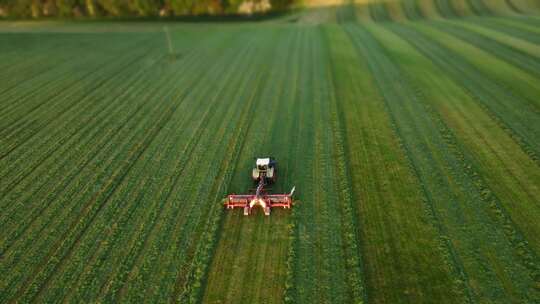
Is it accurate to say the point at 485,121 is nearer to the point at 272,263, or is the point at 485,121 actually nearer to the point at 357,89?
the point at 357,89

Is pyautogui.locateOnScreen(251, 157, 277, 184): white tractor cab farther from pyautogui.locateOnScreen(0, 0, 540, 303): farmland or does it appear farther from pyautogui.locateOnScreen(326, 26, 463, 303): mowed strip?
pyautogui.locateOnScreen(326, 26, 463, 303): mowed strip

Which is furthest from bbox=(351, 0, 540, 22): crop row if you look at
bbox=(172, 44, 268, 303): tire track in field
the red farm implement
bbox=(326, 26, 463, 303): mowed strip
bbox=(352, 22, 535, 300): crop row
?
the red farm implement

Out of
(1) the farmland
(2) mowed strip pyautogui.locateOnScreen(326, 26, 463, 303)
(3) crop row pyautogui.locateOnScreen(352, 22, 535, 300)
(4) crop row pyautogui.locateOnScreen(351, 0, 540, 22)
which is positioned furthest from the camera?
(4) crop row pyautogui.locateOnScreen(351, 0, 540, 22)

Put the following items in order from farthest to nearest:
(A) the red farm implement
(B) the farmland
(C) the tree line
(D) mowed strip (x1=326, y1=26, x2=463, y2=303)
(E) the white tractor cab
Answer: (C) the tree line
(E) the white tractor cab
(A) the red farm implement
(B) the farmland
(D) mowed strip (x1=326, y1=26, x2=463, y2=303)

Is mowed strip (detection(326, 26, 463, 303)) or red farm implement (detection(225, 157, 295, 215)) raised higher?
red farm implement (detection(225, 157, 295, 215))

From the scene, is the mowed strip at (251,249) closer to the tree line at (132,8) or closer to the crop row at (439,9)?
the crop row at (439,9)

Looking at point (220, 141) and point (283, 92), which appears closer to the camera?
point (220, 141)

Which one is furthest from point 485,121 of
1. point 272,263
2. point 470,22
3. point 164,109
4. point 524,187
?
point 470,22
